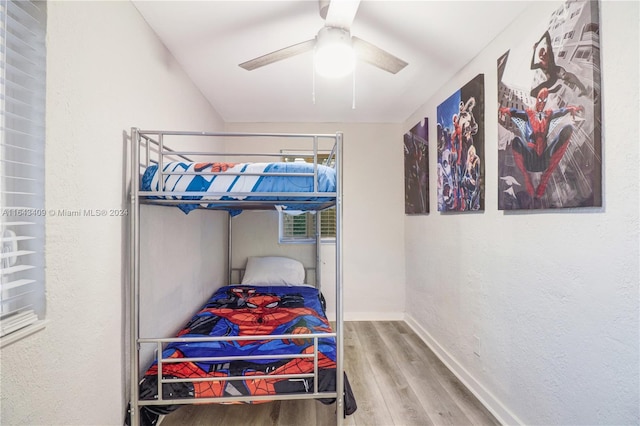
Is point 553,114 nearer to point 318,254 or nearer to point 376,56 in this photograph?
point 376,56

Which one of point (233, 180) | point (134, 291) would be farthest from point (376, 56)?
point (134, 291)

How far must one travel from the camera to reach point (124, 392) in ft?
4.68

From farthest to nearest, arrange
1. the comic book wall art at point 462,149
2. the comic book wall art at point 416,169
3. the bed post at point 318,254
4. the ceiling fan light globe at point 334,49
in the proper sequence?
the bed post at point 318,254 → the comic book wall art at point 416,169 → the comic book wall art at point 462,149 → the ceiling fan light globe at point 334,49

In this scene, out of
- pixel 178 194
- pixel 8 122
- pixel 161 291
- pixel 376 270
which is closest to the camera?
pixel 8 122

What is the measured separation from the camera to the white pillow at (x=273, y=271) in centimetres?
312

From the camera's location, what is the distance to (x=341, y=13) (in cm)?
136

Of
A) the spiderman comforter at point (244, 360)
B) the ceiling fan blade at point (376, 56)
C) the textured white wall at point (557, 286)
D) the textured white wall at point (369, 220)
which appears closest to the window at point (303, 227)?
the textured white wall at point (369, 220)

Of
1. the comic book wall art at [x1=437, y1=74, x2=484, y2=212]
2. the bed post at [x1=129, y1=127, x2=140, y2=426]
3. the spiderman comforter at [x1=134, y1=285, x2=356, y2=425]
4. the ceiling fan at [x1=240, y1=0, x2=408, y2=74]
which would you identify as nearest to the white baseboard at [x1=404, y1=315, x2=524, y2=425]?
the spiderman comforter at [x1=134, y1=285, x2=356, y2=425]

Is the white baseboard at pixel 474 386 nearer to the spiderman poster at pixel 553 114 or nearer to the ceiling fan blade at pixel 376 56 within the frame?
the spiderman poster at pixel 553 114

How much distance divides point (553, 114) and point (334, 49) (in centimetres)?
111

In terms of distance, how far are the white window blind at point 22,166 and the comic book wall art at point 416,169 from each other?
270 centimetres

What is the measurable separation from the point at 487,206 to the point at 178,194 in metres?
1.87

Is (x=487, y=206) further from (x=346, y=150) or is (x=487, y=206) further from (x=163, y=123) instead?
(x=163, y=123)

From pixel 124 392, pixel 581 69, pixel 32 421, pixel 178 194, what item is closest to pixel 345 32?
pixel 581 69
